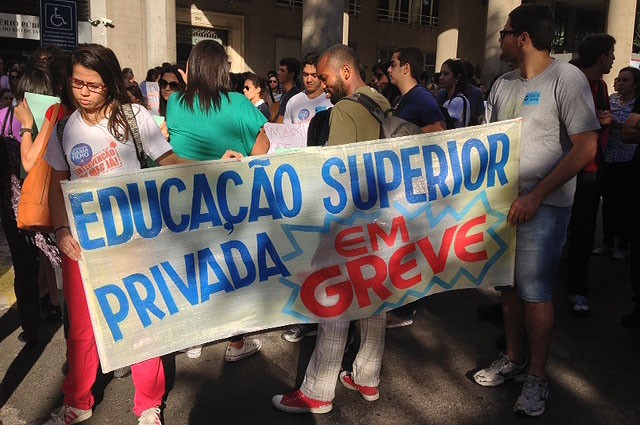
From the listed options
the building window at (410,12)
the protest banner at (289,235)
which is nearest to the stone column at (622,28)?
the building window at (410,12)

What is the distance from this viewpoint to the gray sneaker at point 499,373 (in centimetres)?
334

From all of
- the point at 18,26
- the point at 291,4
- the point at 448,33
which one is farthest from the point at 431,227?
the point at 448,33

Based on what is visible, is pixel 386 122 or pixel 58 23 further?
pixel 58 23

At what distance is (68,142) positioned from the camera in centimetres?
258

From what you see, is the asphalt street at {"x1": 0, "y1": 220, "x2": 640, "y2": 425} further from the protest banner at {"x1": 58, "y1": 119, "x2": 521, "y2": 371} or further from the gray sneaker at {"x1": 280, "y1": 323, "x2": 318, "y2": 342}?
the protest banner at {"x1": 58, "y1": 119, "x2": 521, "y2": 371}

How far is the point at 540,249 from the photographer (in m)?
3.00

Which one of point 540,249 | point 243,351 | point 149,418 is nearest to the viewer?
point 149,418

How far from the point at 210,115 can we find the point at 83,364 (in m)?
1.48

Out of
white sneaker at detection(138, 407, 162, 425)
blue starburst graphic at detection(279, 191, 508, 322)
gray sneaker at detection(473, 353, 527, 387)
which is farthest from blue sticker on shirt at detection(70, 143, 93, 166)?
gray sneaker at detection(473, 353, 527, 387)

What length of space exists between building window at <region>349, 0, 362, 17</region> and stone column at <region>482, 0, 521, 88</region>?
35.5 feet

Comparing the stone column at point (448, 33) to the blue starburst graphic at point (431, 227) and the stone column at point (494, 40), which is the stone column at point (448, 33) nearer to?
the stone column at point (494, 40)

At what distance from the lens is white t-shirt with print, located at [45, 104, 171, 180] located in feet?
8.41

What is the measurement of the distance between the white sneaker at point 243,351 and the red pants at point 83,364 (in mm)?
849

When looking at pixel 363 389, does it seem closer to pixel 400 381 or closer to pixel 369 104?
pixel 400 381
